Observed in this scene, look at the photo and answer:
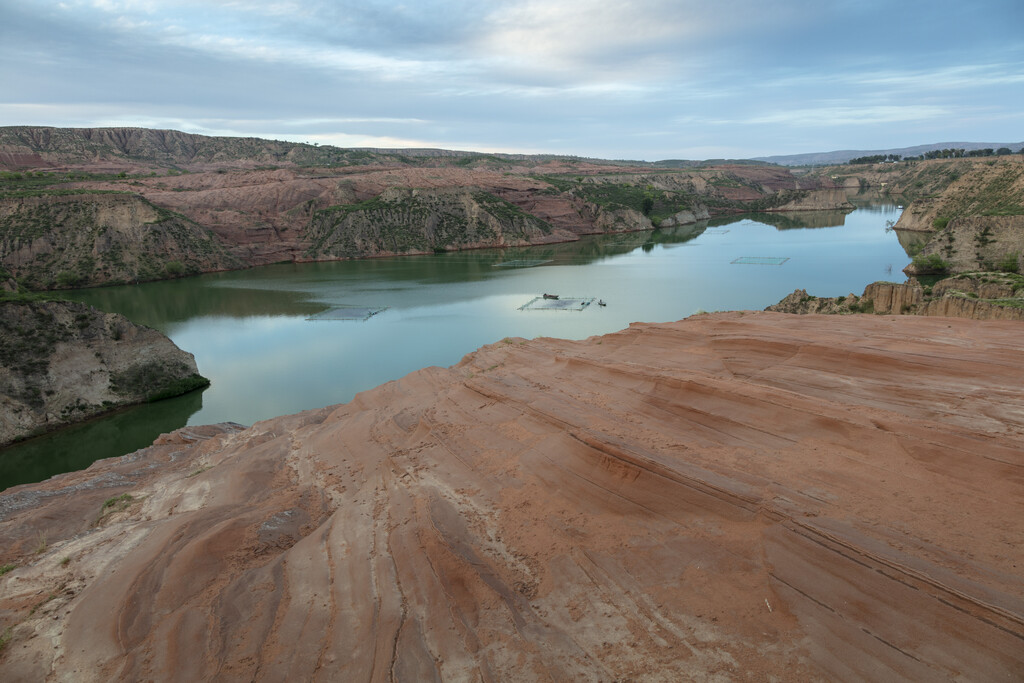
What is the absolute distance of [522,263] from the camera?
214 ft

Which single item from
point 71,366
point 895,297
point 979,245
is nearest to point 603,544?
point 895,297

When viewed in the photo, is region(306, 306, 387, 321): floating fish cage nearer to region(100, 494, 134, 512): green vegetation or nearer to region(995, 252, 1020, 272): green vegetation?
region(100, 494, 134, 512): green vegetation

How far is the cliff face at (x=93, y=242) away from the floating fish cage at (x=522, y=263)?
34.8 m

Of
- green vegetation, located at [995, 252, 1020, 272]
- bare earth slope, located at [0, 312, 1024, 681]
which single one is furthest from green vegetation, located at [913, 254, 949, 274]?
bare earth slope, located at [0, 312, 1024, 681]

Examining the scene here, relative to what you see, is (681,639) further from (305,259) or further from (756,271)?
(305,259)

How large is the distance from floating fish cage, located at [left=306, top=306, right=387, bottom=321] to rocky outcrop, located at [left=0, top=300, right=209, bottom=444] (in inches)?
545

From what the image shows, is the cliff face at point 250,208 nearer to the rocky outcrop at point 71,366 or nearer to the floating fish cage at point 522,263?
the floating fish cage at point 522,263

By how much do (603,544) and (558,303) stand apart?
3502 centimetres

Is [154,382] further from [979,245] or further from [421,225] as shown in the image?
[421,225]

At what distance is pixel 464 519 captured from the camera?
26.0 ft

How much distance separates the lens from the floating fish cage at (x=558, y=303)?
1577 inches

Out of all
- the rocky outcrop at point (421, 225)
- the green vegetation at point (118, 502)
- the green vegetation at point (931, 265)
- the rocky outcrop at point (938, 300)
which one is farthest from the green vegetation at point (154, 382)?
the green vegetation at point (931, 265)

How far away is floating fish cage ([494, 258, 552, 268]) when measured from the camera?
63.3m

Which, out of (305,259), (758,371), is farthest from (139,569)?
(305,259)
